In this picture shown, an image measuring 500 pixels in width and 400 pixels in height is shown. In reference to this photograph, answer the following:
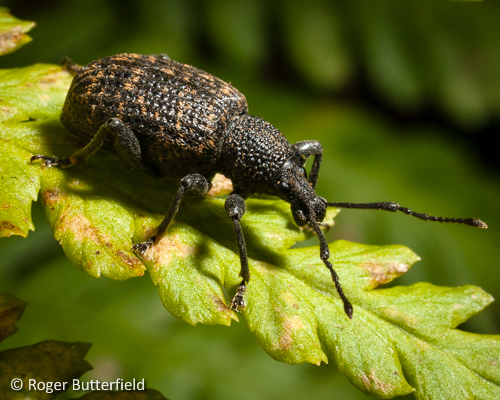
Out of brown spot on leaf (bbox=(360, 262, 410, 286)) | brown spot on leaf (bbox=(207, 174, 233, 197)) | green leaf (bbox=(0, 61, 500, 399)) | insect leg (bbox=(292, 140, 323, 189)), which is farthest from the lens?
insect leg (bbox=(292, 140, 323, 189))

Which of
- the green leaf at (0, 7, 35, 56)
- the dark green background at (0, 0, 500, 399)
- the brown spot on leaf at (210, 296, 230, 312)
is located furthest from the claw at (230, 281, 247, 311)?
the green leaf at (0, 7, 35, 56)

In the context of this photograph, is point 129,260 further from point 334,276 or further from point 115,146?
point 334,276

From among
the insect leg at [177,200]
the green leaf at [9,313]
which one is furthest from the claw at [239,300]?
the green leaf at [9,313]

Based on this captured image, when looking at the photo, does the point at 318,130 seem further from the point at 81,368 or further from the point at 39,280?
the point at 81,368

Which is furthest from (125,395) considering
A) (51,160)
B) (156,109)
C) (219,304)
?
(156,109)

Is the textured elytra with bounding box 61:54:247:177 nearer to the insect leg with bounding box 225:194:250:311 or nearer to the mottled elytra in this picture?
the mottled elytra

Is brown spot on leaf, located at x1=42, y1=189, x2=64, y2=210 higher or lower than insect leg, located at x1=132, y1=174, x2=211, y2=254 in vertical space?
lower

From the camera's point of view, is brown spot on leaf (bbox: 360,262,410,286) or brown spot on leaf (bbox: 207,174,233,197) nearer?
brown spot on leaf (bbox: 360,262,410,286)
